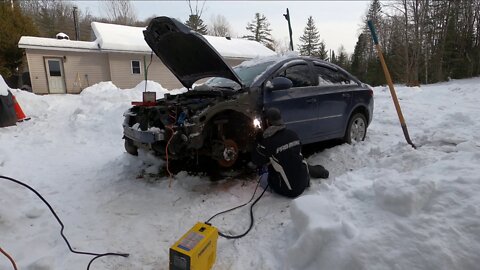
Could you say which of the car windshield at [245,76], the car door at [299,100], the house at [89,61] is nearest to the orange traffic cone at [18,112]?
the car windshield at [245,76]

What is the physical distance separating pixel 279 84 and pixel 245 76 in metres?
0.67

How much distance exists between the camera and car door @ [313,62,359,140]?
504 centimetres

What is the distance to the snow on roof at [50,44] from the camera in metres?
15.7

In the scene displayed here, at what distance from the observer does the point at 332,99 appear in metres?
5.17

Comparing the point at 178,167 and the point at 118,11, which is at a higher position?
the point at 118,11

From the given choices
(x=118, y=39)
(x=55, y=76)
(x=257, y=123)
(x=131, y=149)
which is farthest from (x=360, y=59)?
(x=131, y=149)

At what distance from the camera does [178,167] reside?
4629 mm

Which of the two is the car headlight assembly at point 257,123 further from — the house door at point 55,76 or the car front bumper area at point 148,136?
the house door at point 55,76

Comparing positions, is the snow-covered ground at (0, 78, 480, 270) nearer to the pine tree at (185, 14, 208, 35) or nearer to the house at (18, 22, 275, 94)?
the house at (18, 22, 275, 94)

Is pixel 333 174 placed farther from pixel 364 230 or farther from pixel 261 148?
pixel 364 230

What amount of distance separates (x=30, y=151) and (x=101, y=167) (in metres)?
2.27

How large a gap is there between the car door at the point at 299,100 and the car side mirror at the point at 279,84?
2.8 inches

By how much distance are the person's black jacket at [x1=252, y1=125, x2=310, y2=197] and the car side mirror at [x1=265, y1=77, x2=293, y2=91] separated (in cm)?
85

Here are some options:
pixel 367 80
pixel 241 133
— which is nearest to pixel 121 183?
pixel 241 133
